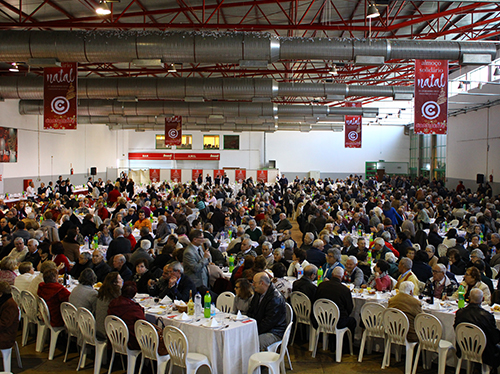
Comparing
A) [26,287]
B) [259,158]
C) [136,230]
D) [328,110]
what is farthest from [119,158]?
[26,287]

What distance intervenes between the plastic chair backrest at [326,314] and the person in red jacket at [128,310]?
2.17 metres

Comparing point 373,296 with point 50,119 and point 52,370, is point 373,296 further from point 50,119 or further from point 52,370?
point 50,119

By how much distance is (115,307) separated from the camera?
16.3 feet

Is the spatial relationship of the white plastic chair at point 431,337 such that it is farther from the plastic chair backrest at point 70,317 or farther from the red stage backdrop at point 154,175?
the red stage backdrop at point 154,175

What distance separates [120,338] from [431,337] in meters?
3.49

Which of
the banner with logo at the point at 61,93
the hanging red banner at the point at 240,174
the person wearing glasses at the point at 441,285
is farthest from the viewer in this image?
the hanging red banner at the point at 240,174

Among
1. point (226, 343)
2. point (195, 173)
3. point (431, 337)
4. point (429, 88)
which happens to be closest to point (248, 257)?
point (226, 343)

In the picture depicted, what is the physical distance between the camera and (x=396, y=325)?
5.30 m

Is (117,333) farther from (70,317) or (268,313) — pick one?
(268,313)

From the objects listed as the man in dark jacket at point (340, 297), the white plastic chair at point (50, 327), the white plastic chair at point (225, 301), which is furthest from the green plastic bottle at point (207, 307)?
the white plastic chair at point (50, 327)

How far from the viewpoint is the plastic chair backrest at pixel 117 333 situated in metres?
4.86

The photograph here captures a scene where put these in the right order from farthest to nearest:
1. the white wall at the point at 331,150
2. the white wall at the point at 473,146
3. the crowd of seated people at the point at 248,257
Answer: the white wall at the point at 331,150
the white wall at the point at 473,146
the crowd of seated people at the point at 248,257

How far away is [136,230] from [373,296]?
6.60 meters

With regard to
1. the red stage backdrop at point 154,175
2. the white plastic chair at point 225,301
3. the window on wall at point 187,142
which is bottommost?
the white plastic chair at point 225,301
